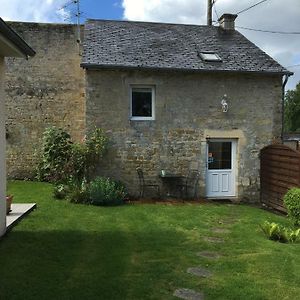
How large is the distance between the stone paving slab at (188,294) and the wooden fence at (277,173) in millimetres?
7207

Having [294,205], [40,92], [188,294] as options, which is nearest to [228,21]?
[40,92]

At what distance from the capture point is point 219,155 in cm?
1454

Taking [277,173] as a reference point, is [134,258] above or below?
below

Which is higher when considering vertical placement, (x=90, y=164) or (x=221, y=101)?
(x=221, y=101)

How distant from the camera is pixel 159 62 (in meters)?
13.8

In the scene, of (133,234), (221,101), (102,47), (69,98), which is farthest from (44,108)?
(133,234)

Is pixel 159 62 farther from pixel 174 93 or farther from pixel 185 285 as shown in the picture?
pixel 185 285

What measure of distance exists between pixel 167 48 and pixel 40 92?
5294mm

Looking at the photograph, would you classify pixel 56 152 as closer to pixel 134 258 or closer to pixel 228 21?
pixel 134 258

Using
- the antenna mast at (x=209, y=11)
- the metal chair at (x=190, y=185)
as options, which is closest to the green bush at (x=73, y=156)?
the metal chair at (x=190, y=185)

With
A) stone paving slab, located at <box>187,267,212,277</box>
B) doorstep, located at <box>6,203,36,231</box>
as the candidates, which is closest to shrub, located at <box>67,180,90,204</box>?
doorstep, located at <box>6,203,36,231</box>

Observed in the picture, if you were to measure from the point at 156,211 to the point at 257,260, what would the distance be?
500 cm

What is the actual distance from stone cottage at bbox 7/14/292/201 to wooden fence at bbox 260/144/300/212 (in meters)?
0.41

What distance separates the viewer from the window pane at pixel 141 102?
1398 centimetres
